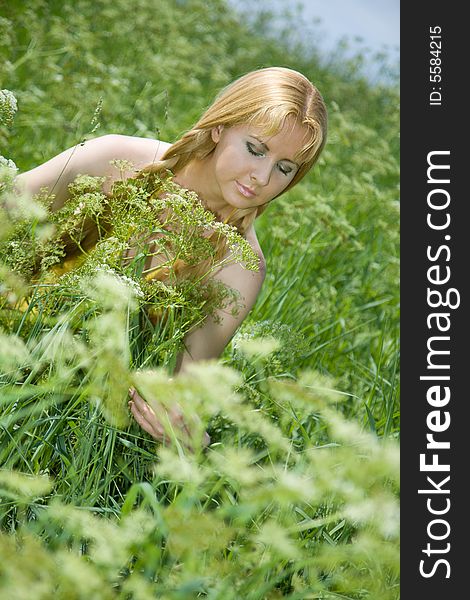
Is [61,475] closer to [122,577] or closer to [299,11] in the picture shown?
[122,577]

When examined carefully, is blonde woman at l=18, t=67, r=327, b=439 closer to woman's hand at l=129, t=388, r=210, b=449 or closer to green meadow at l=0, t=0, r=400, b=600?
green meadow at l=0, t=0, r=400, b=600

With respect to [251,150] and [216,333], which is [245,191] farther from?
[216,333]

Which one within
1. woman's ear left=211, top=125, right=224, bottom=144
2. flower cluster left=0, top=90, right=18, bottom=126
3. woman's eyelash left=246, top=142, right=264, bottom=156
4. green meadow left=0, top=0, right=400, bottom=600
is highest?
woman's ear left=211, top=125, right=224, bottom=144

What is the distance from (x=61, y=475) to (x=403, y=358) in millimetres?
715

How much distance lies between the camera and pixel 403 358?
5.69 feet

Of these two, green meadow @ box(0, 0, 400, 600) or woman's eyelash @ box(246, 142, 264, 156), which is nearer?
green meadow @ box(0, 0, 400, 600)

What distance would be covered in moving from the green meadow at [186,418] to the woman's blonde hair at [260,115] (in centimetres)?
14

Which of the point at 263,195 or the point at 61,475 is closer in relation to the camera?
the point at 61,475

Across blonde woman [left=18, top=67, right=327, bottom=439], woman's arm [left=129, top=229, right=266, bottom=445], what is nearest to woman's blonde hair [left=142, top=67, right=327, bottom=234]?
blonde woman [left=18, top=67, right=327, bottom=439]

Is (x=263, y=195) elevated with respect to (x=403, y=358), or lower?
elevated

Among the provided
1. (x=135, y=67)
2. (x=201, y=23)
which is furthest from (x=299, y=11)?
(x=135, y=67)

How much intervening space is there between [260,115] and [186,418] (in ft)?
3.20

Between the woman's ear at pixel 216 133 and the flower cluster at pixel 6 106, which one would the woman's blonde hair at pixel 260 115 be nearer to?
the woman's ear at pixel 216 133

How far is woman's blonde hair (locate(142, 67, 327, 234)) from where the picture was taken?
2.22 metres
